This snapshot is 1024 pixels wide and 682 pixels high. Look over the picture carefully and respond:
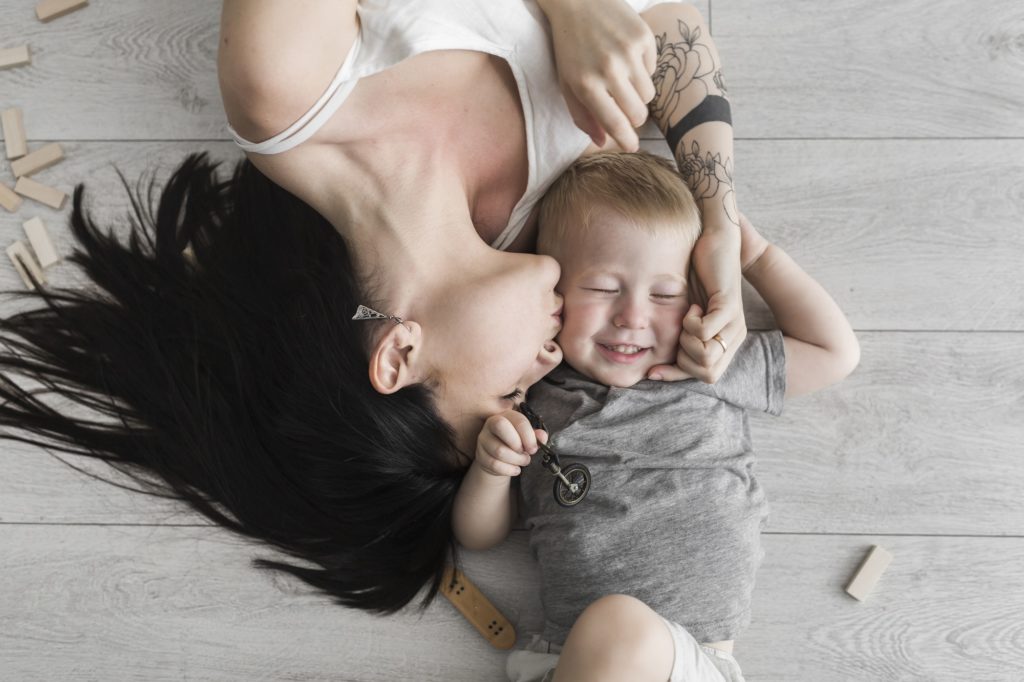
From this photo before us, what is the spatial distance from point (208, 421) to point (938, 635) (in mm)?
1108

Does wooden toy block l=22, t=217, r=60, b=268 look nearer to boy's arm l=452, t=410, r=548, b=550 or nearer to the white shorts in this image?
boy's arm l=452, t=410, r=548, b=550

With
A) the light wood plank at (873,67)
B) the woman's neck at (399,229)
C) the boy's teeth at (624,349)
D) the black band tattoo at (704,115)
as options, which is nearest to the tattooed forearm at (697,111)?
the black band tattoo at (704,115)

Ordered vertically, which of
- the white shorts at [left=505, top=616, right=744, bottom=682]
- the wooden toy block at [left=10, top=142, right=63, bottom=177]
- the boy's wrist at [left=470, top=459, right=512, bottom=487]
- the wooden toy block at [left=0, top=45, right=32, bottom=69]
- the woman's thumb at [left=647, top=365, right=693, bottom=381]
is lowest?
the white shorts at [left=505, top=616, right=744, bottom=682]

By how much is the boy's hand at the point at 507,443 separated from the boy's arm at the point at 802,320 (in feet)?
1.36

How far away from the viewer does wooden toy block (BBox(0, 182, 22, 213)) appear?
4.51 ft

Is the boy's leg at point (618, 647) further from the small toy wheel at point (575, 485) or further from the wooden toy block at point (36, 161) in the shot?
the wooden toy block at point (36, 161)

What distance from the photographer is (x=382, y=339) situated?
3.57 feet

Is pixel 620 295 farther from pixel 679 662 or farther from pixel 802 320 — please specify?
pixel 679 662

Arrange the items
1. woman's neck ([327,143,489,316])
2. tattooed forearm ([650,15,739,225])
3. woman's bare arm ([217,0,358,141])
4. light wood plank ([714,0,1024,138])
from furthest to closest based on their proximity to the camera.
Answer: light wood plank ([714,0,1024,138]) < tattooed forearm ([650,15,739,225]) < woman's neck ([327,143,489,316]) < woman's bare arm ([217,0,358,141])

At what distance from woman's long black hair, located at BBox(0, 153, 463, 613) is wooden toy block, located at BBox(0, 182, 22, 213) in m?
0.10

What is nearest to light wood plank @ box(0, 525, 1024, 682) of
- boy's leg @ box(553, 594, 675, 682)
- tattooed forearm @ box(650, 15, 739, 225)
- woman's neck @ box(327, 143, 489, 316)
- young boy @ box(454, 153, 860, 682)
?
young boy @ box(454, 153, 860, 682)

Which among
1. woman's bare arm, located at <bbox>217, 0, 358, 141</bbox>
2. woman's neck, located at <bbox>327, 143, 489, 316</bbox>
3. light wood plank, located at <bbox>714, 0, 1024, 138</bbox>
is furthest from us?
light wood plank, located at <bbox>714, 0, 1024, 138</bbox>

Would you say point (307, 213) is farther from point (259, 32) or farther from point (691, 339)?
point (691, 339)

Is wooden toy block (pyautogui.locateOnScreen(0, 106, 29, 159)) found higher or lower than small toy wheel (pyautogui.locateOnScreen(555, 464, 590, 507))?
higher
